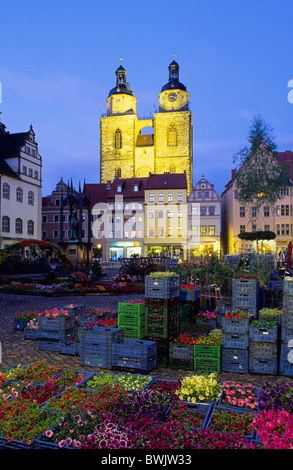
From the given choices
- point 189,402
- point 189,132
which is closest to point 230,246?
point 189,132

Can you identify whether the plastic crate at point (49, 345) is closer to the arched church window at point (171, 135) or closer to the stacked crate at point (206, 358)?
the stacked crate at point (206, 358)

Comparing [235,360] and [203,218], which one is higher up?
[203,218]

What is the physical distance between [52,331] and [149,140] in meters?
63.2

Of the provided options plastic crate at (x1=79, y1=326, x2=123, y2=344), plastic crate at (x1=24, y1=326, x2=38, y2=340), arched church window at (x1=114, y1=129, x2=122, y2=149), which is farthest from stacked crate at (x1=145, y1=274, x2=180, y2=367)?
arched church window at (x1=114, y1=129, x2=122, y2=149)

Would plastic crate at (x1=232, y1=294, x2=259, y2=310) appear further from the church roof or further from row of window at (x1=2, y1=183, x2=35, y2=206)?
the church roof

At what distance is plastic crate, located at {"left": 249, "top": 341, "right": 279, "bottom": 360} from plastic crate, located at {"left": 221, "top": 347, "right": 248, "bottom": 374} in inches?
5.1

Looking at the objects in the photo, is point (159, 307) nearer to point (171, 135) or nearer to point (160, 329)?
point (160, 329)

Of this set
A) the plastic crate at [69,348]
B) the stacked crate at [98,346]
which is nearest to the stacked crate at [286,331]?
the stacked crate at [98,346]

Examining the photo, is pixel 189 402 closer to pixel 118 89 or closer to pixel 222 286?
pixel 222 286

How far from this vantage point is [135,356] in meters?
6.95

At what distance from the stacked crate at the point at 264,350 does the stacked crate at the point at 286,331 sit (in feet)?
0.34

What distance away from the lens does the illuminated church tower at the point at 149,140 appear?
65812 millimetres

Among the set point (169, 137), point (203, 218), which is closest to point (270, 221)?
point (203, 218)
